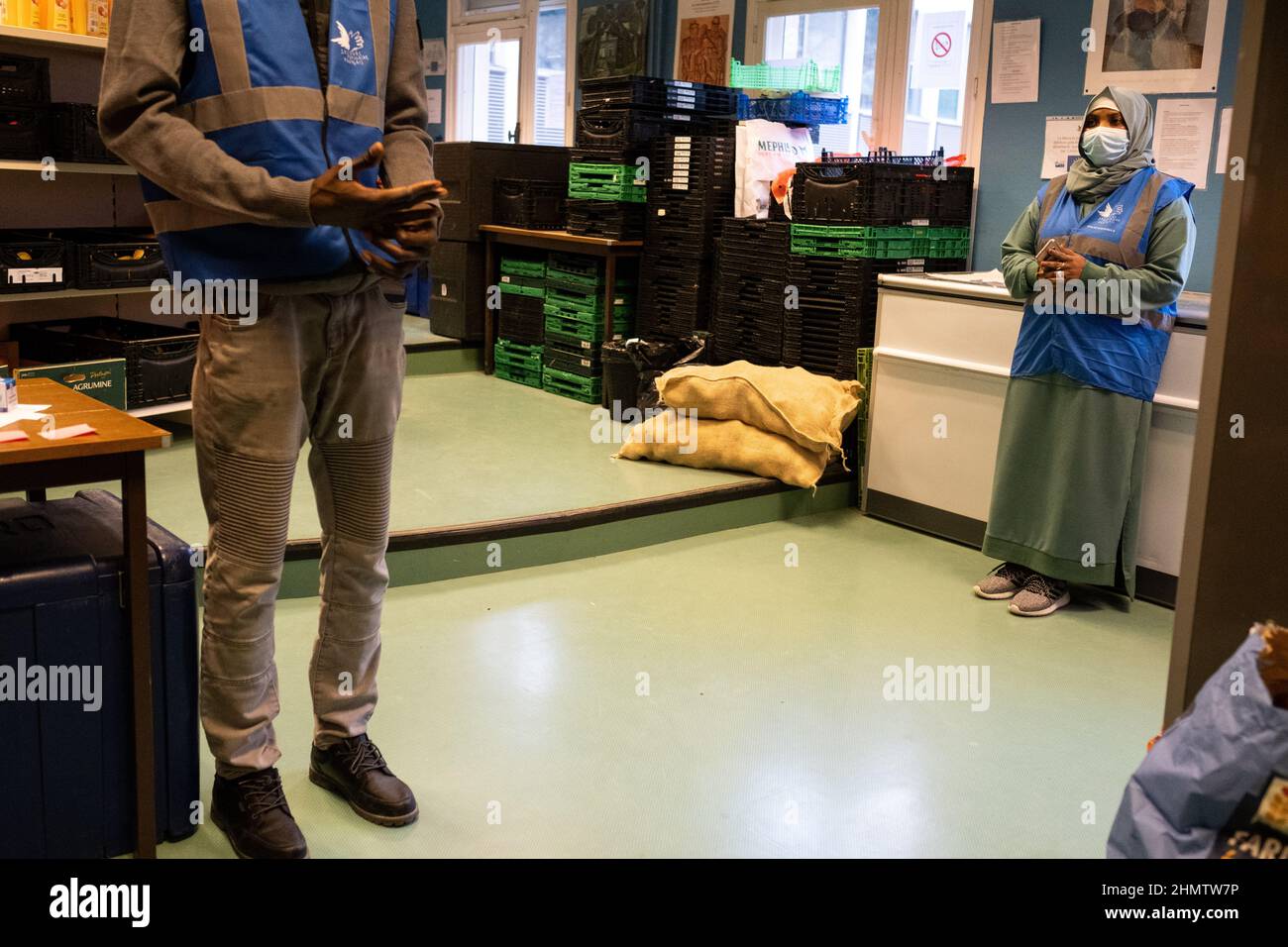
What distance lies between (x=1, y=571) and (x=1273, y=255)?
6.68ft

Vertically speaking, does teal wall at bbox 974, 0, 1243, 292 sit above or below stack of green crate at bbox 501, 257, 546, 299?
above

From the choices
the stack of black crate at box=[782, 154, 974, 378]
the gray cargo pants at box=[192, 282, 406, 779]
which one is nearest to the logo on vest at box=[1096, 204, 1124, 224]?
the stack of black crate at box=[782, 154, 974, 378]

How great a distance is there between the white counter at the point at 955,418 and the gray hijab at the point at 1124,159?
19.4 inches

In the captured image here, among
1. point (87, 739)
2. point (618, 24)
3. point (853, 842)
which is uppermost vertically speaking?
point (618, 24)

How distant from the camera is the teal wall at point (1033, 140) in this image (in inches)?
186

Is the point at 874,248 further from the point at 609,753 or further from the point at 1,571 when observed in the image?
the point at 1,571

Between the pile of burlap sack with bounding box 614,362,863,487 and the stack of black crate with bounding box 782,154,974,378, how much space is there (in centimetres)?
20

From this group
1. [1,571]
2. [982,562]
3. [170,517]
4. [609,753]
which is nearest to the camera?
[1,571]

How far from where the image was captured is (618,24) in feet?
25.0

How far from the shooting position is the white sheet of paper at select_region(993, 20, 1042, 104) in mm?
5227

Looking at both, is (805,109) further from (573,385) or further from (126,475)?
(126,475)

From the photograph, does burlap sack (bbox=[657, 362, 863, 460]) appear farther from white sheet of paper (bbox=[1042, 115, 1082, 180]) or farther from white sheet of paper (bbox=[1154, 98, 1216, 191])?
white sheet of paper (bbox=[1154, 98, 1216, 191])

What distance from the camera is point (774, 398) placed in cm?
493

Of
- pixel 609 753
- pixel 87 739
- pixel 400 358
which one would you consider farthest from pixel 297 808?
pixel 400 358
